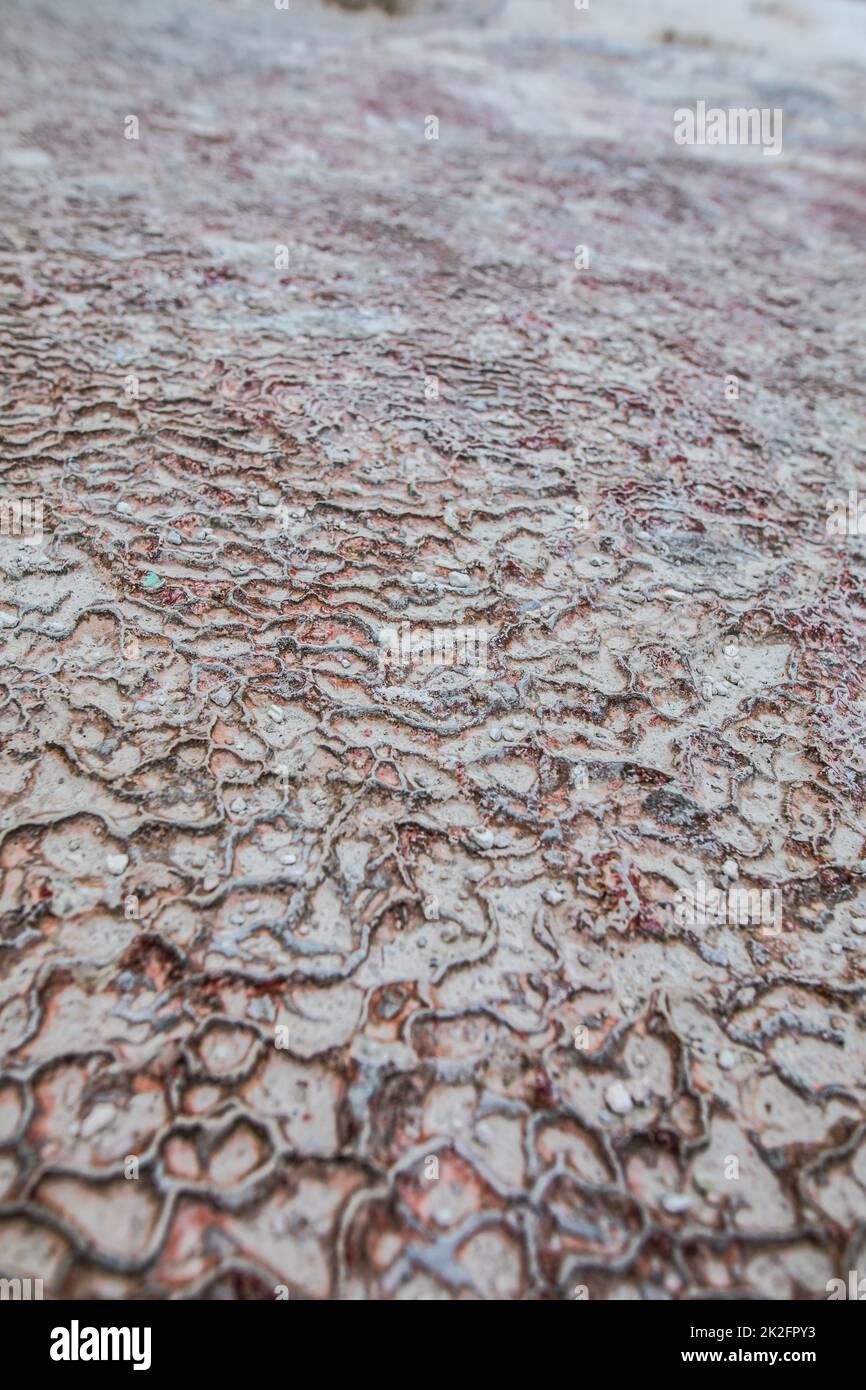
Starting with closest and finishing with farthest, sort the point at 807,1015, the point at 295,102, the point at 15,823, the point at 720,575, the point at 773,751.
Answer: the point at 807,1015 < the point at 15,823 < the point at 773,751 < the point at 720,575 < the point at 295,102

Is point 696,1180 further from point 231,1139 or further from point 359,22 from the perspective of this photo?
point 359,22

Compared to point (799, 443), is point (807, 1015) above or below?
below

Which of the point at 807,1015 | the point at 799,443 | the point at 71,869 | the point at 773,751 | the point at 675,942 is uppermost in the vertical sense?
the point at 799,443

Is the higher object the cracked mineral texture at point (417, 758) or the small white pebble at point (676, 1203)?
the cracked mineral texture at point (417, 758)

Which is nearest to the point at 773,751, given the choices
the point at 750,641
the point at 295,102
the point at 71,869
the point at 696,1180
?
the point at 750,641

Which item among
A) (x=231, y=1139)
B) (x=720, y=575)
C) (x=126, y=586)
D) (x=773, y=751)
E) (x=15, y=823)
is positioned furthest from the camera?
(x=720, y=575)

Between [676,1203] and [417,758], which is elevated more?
[417,758]

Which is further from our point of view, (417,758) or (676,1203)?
(417,758)

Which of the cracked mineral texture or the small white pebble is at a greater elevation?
the cracked mineral texture
